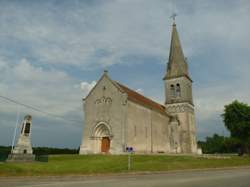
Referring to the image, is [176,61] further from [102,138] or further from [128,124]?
[102,138]

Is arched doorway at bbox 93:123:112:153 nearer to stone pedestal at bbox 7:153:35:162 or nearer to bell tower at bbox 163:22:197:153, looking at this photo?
stone pedestal at bbox 7:153:35:162

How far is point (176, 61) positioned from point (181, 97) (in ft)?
27.1

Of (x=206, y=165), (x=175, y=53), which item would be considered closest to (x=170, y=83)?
(x=175, y=53)

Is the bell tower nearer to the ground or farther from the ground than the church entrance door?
farther from the ground

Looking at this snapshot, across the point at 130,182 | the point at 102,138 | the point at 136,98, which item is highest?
the point at 136,98

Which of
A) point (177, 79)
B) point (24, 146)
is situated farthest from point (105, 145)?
point (177, 79)

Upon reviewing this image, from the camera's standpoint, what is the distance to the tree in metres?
41.3

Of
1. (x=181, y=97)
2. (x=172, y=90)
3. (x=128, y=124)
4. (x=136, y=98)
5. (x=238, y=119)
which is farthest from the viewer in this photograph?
(x=172, y=90)

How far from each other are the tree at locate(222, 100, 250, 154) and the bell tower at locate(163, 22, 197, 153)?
698 cm

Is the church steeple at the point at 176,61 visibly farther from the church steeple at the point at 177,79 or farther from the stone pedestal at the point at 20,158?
the stone pedestal at the point at 20,158

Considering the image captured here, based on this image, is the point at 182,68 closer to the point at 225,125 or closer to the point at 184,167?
the point at 225,125

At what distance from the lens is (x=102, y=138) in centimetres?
3653

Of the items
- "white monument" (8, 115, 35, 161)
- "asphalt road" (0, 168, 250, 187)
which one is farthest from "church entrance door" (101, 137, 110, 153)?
"asphalt road" (0, 168, 250, 187)

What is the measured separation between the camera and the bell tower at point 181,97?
4703cm
